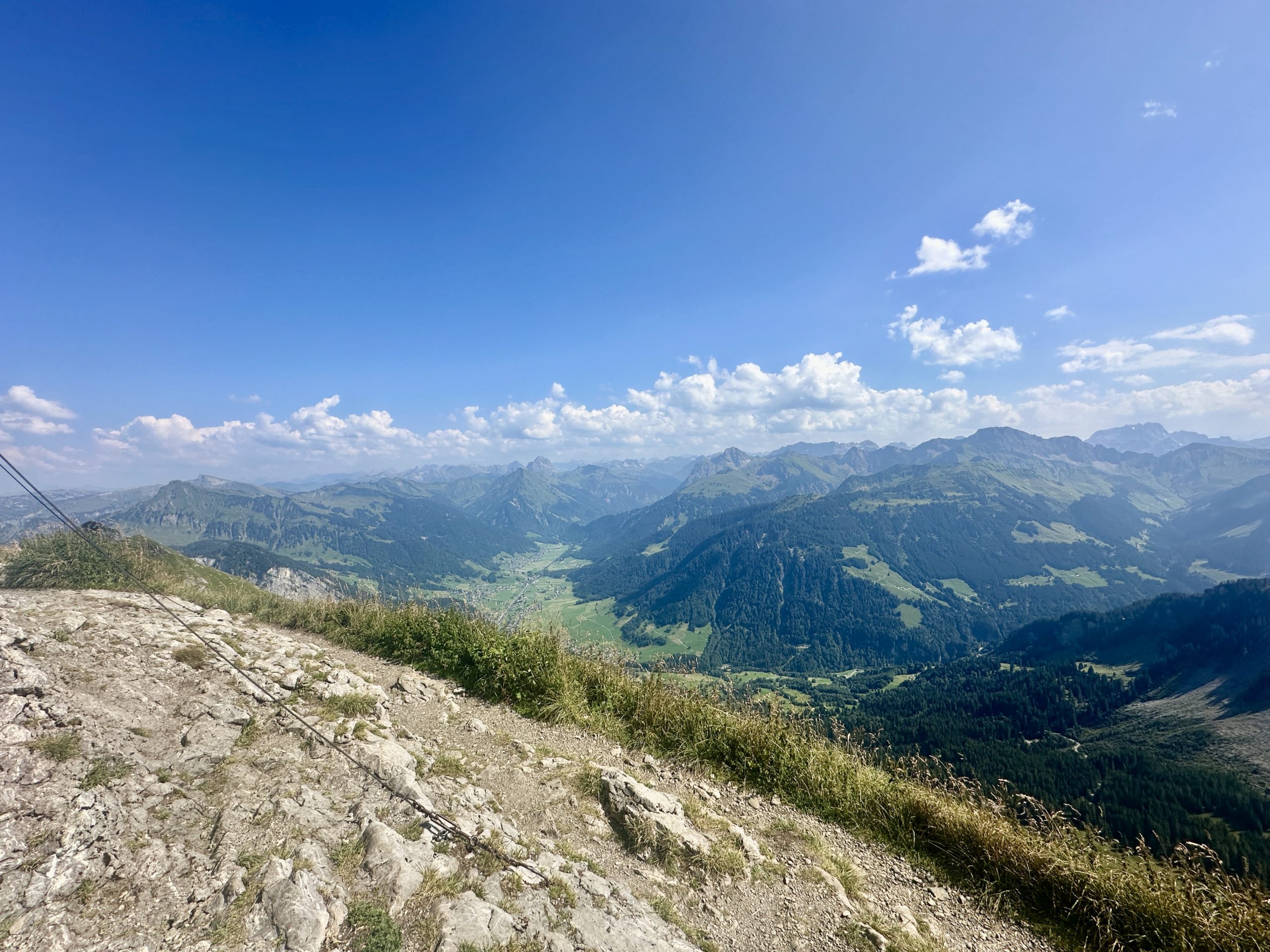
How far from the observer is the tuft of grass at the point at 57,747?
211 inches

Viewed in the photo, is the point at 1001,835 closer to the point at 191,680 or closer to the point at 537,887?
the point at 537,887

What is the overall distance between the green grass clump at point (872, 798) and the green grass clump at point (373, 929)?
474 centimetres

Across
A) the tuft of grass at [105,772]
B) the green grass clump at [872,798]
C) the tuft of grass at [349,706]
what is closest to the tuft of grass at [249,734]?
the tuft of grass at [349,706]

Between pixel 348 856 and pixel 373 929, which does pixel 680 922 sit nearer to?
pixel 373 929

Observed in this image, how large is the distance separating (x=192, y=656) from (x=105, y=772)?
4.02 m

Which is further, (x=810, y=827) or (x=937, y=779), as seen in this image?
(x=937, y=779)

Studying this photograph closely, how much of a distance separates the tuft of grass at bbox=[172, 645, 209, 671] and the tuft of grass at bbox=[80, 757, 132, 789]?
318cm

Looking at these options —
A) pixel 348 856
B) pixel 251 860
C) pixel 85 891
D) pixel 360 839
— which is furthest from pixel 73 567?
pixel 348 856

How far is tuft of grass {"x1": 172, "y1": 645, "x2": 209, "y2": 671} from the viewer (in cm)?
855

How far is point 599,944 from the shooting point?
4.50 metres

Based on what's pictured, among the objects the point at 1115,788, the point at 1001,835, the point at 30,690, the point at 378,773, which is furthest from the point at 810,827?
the point at 1115,788

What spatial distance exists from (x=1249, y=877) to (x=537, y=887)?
8.89 m

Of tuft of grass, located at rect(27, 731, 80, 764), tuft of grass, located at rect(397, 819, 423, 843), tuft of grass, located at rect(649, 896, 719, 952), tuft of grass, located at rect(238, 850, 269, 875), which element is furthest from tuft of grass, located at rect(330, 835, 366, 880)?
tuft of grass, located at rect(27, 731, 80, 764)

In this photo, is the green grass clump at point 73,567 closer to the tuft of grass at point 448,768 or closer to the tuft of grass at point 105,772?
the tuft of grass at point 105,772
